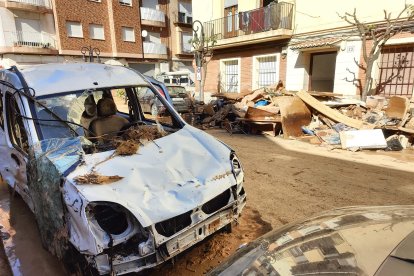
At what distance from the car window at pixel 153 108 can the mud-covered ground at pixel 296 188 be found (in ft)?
5.79

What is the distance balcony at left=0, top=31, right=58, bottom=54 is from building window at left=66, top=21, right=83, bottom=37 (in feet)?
5.63

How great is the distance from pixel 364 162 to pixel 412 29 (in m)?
6.75

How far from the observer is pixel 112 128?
4.04 metres

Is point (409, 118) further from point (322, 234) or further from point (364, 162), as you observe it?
point (322, 234)

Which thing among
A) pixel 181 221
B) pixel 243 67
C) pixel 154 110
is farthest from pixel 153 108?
pixel 243 67

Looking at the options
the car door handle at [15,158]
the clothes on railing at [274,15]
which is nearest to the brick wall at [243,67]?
the clothes on railing at [274,15]

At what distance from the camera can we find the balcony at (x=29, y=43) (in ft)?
77.8

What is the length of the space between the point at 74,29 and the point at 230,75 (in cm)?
1736

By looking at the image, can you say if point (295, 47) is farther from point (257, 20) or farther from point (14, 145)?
point (14, 145)

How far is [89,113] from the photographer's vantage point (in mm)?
3990

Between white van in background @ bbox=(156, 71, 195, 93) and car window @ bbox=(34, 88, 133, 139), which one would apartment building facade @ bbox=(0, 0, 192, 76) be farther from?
car window @ bbox=(34, 88, 133, 139)

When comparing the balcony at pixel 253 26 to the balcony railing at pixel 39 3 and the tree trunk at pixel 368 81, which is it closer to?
the tree trunk at pixel 368 81

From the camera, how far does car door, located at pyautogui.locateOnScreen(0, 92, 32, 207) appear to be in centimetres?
353

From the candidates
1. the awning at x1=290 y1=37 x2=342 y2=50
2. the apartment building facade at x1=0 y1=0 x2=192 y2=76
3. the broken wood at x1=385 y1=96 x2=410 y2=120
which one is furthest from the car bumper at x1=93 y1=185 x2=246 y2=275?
the apartment building facade at x1=0 y1=0 x2=192 y2=76
